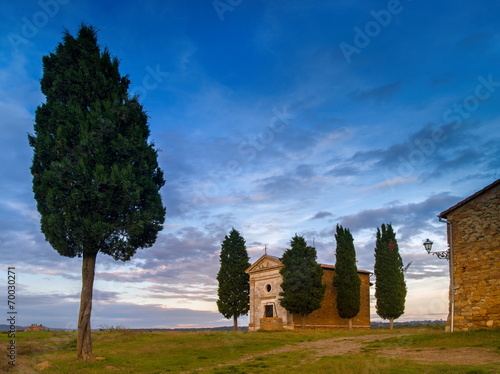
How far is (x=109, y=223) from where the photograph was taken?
17.8 metres

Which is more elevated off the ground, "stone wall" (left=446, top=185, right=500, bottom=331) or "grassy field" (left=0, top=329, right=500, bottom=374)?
"stone wall" (left=446, top=185, right=500, bottom=331)

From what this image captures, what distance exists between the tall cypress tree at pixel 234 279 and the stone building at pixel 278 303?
1.22m

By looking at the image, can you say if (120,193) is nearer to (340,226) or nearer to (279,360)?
(279,360)

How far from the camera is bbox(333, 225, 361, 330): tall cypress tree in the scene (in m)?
40.8

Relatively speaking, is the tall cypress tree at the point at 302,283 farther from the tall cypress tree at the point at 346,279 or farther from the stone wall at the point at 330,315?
the tall cypress tree at the point at 346,279

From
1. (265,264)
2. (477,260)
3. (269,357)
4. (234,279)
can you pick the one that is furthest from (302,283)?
(269,357)

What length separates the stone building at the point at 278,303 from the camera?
40250 millimetres

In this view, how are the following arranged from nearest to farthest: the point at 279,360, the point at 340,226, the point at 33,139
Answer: the point at 279,360 → the point at 33,139 → the point at 340,226

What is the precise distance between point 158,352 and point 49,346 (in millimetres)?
7139

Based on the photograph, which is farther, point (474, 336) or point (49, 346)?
point (49, 346)

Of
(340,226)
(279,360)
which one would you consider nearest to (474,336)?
(279,360)

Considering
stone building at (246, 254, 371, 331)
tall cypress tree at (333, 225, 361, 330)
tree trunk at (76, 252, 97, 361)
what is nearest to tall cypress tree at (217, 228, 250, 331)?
stone building at (246, 254, 371, 331)

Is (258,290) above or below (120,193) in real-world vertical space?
below

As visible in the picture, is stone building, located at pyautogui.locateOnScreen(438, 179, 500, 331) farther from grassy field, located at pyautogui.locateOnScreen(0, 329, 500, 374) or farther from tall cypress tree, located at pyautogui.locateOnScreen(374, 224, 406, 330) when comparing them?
tall cypress tree, located at pyautogui.locateOnScreen(374, 224, 406, 330)
